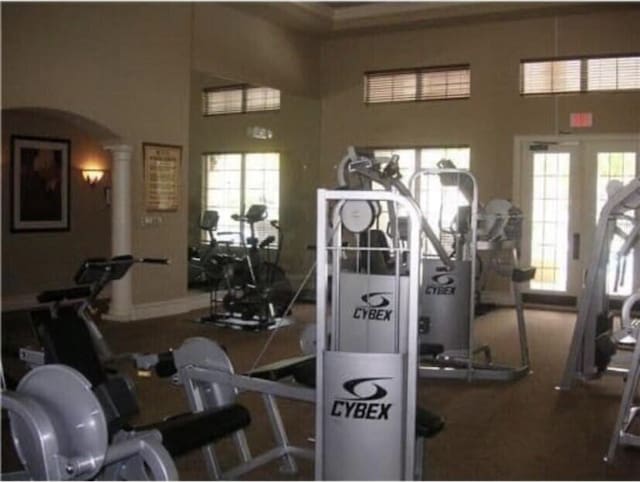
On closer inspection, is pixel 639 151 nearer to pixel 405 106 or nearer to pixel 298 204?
pixel 405 106

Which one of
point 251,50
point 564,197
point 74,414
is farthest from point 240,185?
point 74,414

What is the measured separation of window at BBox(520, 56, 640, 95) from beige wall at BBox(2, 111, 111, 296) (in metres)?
5.64

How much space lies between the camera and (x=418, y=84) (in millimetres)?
10125

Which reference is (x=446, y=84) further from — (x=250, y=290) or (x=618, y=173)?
(x=250, y=290)

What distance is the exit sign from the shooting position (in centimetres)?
912

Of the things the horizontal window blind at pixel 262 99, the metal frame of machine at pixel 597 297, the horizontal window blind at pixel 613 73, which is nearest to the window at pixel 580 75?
the horizontal window blind at pixel 613 73

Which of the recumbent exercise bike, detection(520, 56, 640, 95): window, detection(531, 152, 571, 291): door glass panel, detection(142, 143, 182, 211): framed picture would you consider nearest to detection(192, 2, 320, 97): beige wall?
detection(142, 143, 182, 211): framed picture

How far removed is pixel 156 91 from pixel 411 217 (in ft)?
19.2

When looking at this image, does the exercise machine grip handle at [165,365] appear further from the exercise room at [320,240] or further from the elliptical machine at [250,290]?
the elliptical machine at [250,290]

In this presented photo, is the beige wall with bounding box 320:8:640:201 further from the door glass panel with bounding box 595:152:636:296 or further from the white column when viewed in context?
the white column

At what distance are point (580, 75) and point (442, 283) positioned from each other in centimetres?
479

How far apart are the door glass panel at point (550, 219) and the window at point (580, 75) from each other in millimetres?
849

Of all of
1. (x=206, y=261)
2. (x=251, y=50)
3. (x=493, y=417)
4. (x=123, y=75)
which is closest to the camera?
(x=493, y=417)

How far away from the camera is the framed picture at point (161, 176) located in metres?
8.07
